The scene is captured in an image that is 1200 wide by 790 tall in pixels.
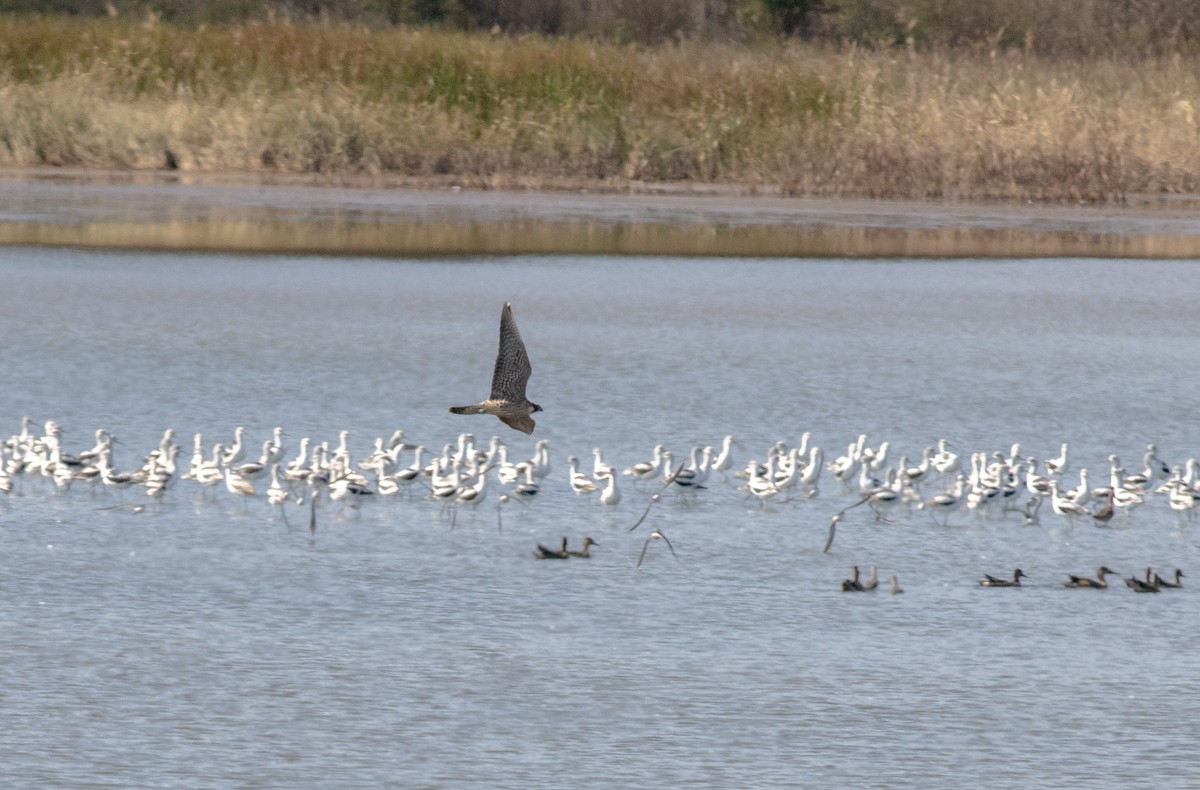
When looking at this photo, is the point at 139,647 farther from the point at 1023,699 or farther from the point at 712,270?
the point at 712,270

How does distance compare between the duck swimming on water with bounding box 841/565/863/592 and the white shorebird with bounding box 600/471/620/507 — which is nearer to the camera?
the duck swimming on water with bounding box 841/565/863/592

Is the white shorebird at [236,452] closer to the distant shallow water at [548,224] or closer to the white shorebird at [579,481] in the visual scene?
the white shorebird at [579,481]

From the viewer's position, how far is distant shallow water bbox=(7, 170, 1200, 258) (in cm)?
1600

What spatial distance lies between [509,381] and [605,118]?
1387 cm

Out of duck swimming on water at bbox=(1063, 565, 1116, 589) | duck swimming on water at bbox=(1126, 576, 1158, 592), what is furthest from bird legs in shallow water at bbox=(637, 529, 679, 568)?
duck swimming on water at bbox=(1126, 576, 1158, 592)

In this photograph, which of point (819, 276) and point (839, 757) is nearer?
point (839, 757)

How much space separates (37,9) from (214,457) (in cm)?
2410

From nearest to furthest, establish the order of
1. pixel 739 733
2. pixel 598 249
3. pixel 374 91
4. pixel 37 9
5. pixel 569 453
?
1. pixel 739 733
2. pixel 569 453
3. pixel 598 249
4. pixel 374 91
5. pixel 37 9

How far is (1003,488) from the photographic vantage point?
828 cm

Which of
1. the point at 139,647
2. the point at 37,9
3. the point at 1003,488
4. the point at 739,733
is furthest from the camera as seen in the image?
the point at 37,9

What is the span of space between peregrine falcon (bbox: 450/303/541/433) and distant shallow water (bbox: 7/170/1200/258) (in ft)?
31.6

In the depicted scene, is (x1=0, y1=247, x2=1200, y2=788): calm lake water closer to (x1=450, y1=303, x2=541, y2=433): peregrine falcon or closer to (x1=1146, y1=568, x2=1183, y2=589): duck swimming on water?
(x1=1146, y1=568, x2=1183, y2=589): duck swimming on water

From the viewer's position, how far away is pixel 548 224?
17.0 meters

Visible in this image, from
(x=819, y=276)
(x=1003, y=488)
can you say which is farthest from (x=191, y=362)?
(x=819, y=276)
